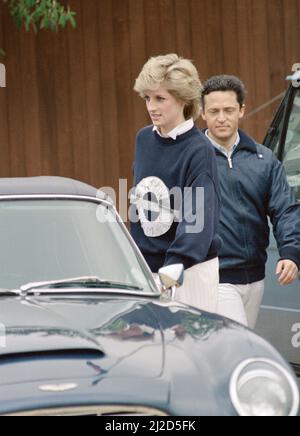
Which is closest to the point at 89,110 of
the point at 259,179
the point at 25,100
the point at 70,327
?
the point at 25,100

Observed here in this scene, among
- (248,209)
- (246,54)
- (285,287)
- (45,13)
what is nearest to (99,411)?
(248,209)

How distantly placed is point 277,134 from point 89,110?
5149 mm

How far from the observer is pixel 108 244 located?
5188 mm

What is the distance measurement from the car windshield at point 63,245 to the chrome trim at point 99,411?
44.5 inches

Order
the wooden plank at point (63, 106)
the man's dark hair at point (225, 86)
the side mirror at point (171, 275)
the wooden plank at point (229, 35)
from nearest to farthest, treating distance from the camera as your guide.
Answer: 1. the side mirror at point (171, 275)
2. the man's dark hair at point (225, 86)
3. the wooden plank at point (63, 106)
4. the wooden plank at point (229, 35)

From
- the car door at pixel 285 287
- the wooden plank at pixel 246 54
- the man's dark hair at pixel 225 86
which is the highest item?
the wooden plank at pixel 246 54

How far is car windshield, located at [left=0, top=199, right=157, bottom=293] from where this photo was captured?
4973 millimetres

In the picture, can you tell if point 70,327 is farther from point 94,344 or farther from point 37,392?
point 37,392

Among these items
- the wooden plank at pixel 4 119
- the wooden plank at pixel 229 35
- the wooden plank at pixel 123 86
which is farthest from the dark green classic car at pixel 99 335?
the wooden plank at pixel 229 35

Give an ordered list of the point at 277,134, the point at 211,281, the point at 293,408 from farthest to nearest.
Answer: the point at 277,134 → the point at 211,281 → the point at 293,408

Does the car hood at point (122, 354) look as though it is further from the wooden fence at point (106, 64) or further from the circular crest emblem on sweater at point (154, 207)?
the wooden fence at point (106, 64)

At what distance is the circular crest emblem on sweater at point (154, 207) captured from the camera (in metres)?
5.52

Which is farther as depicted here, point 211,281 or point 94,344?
point 211,281

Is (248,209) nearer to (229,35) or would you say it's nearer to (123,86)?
(123,86)
